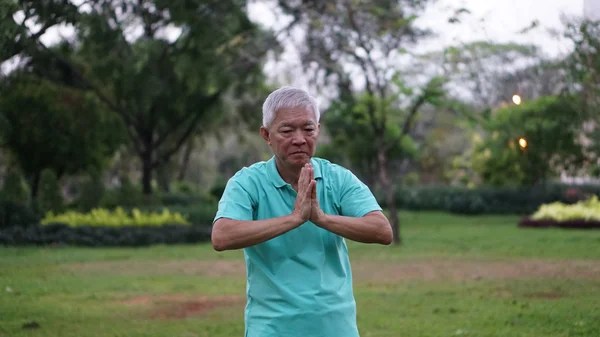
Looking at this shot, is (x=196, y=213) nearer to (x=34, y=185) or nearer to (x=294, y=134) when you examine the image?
(x=34, y=185)

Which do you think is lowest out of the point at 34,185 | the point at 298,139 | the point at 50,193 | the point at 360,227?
the point at 360,227

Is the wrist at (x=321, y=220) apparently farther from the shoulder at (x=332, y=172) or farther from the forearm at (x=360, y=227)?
the shoulder at (x=332, y=172)

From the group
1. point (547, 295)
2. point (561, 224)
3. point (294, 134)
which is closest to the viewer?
point (294, 134)

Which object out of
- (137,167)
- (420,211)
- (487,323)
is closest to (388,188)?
(487,323)

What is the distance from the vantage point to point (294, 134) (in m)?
3.20

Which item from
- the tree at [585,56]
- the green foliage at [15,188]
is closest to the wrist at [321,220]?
the tree at [585,56]

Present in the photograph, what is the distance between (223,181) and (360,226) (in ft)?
120

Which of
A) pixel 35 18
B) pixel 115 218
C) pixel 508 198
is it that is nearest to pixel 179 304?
pixel 35 18

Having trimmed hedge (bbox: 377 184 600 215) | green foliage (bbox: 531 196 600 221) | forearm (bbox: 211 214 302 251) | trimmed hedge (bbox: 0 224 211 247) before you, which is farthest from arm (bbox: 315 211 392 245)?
trimmed hedge (bbox: 377 184 600 215)

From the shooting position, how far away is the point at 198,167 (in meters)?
60.3

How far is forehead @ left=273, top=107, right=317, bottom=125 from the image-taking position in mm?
3186

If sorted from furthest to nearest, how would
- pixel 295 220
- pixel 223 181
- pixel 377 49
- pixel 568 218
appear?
pixel 223 181
pixel 568 218
pixel 377 49
pixel 295 220

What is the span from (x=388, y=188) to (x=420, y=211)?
20.5m

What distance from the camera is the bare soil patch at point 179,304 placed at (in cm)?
998
